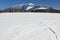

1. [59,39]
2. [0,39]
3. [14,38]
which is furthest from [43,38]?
[0,39]

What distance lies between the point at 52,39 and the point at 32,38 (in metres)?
0.29

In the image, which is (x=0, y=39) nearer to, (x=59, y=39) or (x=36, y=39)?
(x=36, y=39)

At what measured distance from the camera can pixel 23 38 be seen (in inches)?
80.0

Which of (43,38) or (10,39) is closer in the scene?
(10,39)

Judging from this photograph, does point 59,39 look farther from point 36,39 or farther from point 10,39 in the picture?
point 10,39

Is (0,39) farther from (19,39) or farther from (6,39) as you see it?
(19,39)

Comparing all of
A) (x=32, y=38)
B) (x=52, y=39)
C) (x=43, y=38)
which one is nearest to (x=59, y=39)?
(x=52, y=39)

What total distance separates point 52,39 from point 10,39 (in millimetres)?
583

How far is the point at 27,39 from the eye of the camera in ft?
6.48

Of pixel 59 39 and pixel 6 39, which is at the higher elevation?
pixel 6 39

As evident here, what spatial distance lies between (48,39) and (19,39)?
A: 1.34 ft

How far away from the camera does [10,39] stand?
1957mm

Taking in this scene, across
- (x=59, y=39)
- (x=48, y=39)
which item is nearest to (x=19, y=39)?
(x=48, y=39)

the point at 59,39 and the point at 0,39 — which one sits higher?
the point at 0,39
